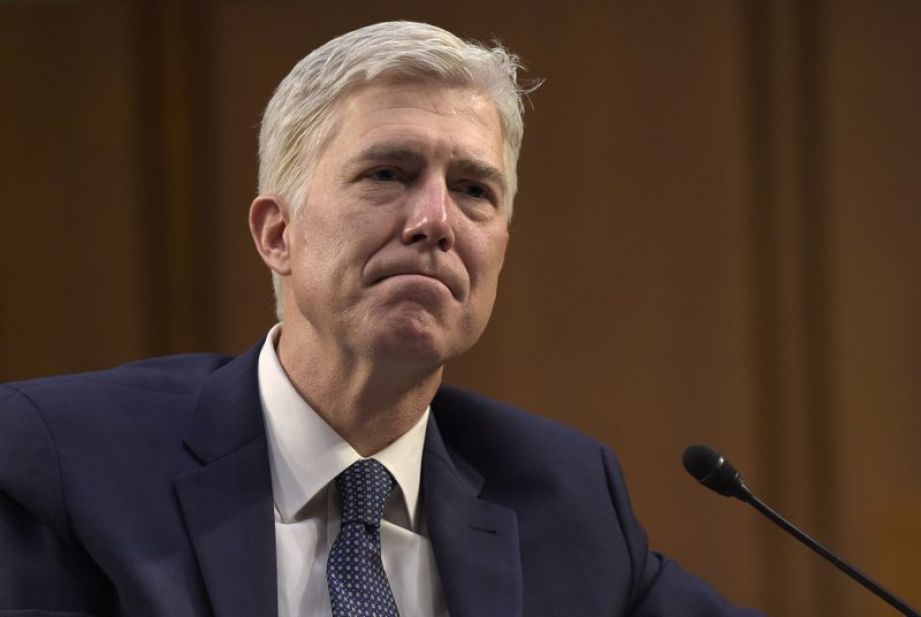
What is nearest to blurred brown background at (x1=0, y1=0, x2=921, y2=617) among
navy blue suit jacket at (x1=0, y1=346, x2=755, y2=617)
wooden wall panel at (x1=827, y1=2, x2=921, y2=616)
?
wooden wall panel at (x1=827, y1=2, x2=921, y2=616)

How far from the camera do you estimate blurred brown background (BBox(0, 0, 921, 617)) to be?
343cm

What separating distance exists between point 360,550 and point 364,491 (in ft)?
0.28

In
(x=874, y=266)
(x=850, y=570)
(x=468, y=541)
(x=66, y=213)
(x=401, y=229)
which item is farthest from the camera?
(x=66, y=213)

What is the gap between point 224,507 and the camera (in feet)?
5.12

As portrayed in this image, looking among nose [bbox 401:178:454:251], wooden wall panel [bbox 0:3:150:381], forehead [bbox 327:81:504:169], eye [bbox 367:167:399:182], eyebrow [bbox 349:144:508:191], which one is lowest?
wooden wall panel [bbox 0:3:150:381]

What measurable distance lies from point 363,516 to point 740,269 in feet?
6.89

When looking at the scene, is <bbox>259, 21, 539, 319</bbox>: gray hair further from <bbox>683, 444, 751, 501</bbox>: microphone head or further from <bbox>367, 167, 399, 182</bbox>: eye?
<bbox>683, 444, 751, 501</bbox>: microphone head

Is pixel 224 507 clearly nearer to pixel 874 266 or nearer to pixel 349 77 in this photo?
pixel 349 77

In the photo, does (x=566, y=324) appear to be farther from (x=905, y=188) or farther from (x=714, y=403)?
(x=905, y=188)

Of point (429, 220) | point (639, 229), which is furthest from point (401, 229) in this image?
point (639, 229)

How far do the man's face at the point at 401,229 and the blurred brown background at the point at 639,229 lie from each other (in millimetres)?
1818

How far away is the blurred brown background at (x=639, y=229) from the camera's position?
135 inches

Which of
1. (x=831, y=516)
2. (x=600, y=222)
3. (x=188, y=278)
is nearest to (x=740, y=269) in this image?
(x=600, y=222)

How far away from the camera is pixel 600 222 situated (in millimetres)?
3521
